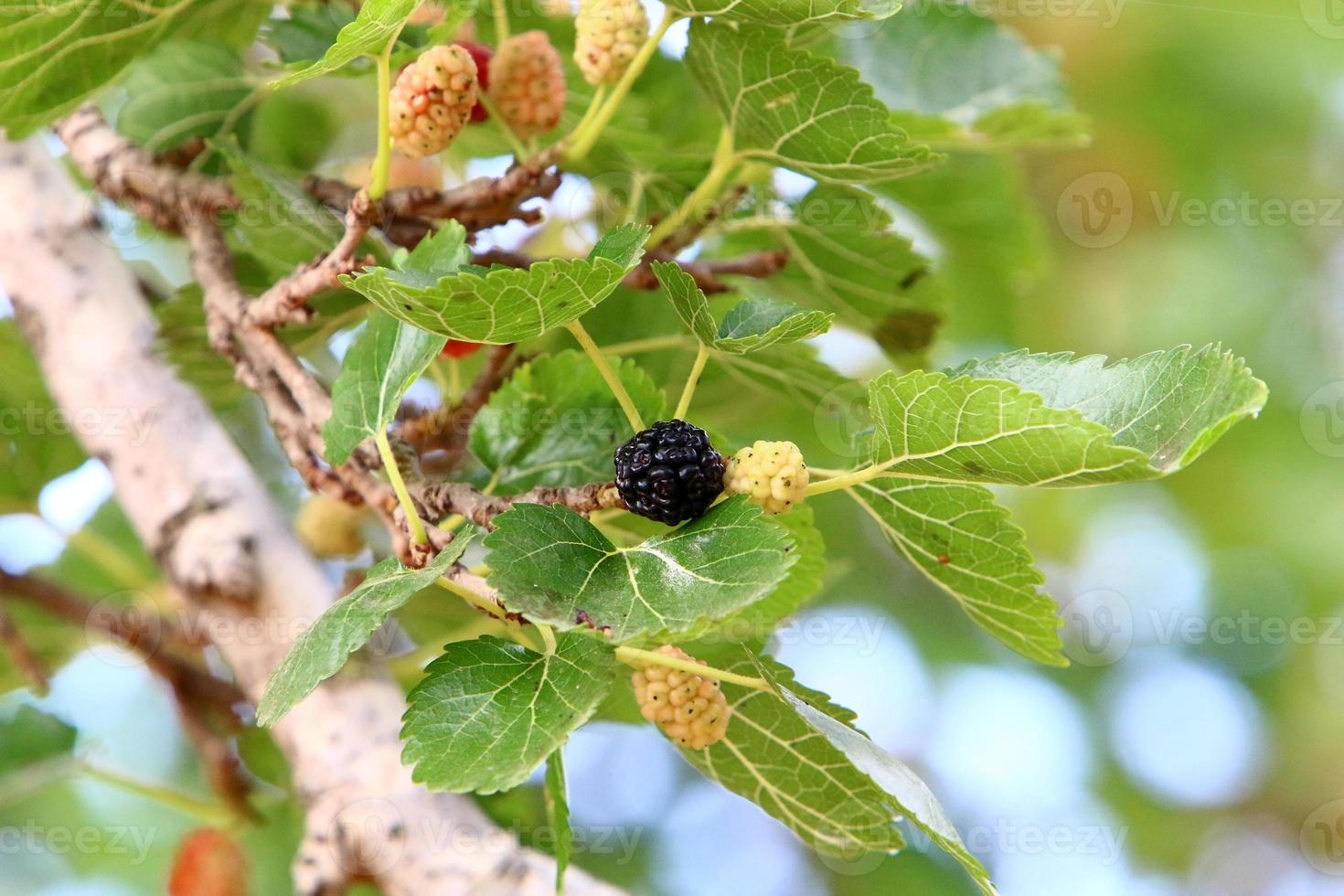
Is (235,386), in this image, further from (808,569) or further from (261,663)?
(808,569)

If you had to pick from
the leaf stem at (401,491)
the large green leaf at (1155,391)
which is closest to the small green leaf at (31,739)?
the leaf stem at (401,491)

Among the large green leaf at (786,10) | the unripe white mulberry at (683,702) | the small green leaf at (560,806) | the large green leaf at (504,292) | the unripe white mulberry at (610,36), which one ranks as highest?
the large green leaf at (786,10)

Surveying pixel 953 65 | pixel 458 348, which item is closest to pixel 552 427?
pixel 458 348

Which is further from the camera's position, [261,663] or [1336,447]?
[1336,447]

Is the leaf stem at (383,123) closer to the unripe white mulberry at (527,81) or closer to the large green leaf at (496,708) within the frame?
Answer: the unripe white mulberry at (527,81)

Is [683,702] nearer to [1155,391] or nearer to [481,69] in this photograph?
[1155,391]

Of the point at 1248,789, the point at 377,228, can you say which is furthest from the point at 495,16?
the point at 1248,789
